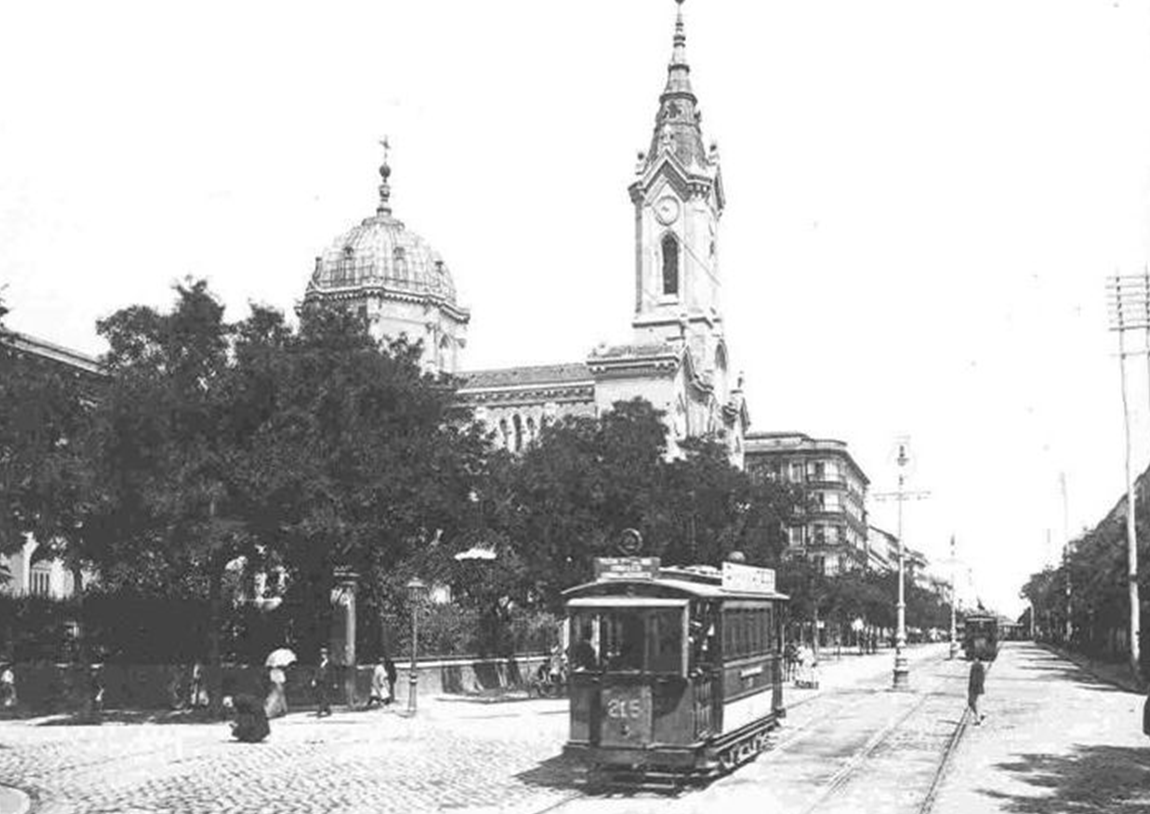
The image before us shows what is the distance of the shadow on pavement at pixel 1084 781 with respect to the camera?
18219 millimetres

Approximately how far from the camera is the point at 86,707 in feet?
101

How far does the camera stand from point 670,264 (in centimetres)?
8369

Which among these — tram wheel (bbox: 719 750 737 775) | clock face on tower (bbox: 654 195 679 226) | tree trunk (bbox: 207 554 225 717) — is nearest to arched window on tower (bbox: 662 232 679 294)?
clock face on tower (bbox: 654 195 679 226)

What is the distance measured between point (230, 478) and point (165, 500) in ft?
5.79

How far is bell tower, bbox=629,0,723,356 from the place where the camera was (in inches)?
3255

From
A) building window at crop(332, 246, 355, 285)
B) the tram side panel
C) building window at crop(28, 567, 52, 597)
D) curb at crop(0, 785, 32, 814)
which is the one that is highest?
building window at crop(332, 246, 355, 285)

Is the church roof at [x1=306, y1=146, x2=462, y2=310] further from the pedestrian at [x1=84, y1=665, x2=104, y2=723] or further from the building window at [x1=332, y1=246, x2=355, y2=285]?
the pedestrian at [x1=84, y1=665, x2=104, y2=723]

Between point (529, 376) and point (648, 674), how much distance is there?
2648 inches

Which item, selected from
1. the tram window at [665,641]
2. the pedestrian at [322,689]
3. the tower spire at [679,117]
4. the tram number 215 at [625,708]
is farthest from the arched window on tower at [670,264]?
the tram number 215 at [625,708]

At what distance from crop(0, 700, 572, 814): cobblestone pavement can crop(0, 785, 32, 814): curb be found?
0.19m

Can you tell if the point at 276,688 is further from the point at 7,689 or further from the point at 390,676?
the point at 7,689

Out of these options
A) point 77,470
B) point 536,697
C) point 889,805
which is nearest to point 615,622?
point 889,805

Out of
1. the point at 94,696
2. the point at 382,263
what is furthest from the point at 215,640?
the point at 382,263

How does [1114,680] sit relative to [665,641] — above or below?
below
